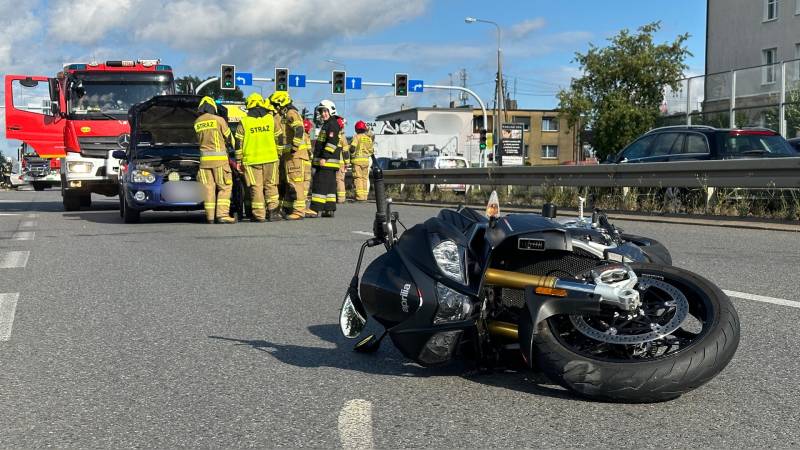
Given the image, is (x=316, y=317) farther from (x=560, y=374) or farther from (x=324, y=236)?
(x=324, y=236)

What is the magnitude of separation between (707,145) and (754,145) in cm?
73

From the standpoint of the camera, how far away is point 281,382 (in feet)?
15.3

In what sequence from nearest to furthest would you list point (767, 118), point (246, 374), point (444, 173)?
point (246, 374)
point (444, 173)
point (767, 118)

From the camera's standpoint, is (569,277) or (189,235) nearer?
(569,277)

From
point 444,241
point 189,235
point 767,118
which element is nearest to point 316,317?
point 444,241

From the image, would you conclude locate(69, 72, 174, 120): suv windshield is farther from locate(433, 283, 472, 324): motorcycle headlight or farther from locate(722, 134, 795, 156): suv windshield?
locate(433, 283, 472, 324): motorcycle headlight

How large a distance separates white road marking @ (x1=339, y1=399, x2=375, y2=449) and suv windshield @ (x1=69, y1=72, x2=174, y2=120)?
16.8 m

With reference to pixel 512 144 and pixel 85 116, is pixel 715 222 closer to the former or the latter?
pixel 85 116

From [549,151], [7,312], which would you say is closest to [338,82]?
[7,312]

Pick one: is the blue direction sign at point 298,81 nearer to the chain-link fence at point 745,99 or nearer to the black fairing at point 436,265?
the chain-link fence at point 745,99

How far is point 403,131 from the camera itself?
277 feet

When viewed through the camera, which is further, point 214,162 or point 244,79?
point 244,79

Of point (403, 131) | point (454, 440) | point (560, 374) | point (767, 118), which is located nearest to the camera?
point (454, 440)

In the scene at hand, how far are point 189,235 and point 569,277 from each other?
9.86 meters
